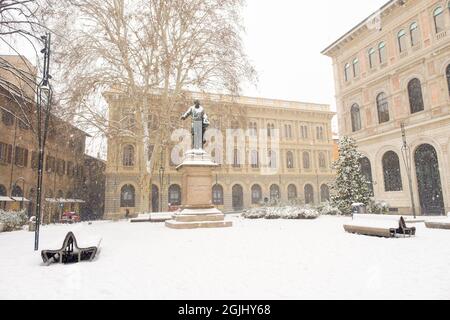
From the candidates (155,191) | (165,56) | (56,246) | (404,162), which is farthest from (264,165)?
(56,246)

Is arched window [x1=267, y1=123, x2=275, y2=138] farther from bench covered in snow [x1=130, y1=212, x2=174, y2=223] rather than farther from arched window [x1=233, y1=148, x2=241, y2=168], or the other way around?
bench covered in snow [x1=130, y1=212, x2=174, y2=223]

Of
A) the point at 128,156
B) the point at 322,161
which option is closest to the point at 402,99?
the point at 322,161

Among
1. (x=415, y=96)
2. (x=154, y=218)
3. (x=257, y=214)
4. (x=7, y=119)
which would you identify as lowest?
(x=257, y=214)

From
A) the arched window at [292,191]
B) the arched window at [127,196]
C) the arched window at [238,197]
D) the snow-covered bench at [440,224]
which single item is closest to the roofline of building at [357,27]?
the snow-covered bench at [440,224]

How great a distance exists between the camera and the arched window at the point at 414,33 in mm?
18691

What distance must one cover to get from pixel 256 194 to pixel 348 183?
22415 millimetres

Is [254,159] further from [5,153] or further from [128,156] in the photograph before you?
[5,153]

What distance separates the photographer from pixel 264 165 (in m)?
40.7

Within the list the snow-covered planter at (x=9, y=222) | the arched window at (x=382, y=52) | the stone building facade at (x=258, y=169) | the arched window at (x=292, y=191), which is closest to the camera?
the snow-covered planter at (x=9, y=222)

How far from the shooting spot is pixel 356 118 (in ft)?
76.3

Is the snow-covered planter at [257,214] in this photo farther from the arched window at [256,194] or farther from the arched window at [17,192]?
the arched window at [256,194]

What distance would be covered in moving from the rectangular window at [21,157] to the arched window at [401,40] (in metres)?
30.4

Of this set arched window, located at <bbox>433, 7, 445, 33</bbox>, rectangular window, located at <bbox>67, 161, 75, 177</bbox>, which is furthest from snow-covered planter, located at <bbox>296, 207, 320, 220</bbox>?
rectangular window, located at <bbox>67, 161, 75, 177</bbox>
